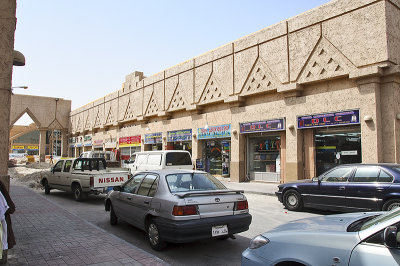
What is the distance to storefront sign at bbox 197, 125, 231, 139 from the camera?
1953cm

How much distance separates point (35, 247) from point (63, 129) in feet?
156

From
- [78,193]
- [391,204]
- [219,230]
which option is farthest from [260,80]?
[219,230]

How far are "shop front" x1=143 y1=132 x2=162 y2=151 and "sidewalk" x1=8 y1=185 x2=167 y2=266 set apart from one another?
18185mm

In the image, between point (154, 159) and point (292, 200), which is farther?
point (154, 159)

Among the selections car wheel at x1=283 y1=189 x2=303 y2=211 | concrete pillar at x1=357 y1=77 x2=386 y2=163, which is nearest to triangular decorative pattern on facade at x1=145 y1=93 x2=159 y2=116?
concrete pillar at x1=357 y1=77 x2=386 y2=163

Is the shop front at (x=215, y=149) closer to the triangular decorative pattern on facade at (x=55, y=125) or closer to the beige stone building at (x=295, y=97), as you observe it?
the beige stone building at (x=295, y=97)

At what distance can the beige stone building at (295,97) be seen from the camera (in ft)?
41.6

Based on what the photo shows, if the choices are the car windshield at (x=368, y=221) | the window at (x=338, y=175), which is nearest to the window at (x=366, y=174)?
the window at (x=338, y=175)

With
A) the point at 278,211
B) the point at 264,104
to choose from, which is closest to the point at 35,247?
the point at 278,211

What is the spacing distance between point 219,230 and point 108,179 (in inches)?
286

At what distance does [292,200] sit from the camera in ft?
32.4

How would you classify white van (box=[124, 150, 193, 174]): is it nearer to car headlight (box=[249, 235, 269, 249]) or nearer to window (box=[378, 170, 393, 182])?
window (box=[378, 170, 393, 182])

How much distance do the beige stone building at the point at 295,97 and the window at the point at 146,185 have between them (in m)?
10.5

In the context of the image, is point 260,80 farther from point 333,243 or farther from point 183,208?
point 333,243
